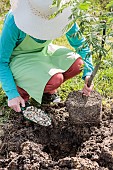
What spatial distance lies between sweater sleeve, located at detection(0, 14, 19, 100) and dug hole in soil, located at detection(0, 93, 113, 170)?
223 millimetres

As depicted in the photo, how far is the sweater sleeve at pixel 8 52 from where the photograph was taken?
8.58 feet

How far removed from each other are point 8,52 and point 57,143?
0.66 meters

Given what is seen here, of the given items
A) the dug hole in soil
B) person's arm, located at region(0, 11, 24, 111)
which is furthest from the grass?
person's arm, located at region(0, 11, 24, 111)

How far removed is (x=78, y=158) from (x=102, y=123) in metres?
0.45

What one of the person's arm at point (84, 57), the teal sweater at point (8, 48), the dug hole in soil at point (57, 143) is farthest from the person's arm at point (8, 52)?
the person's arm at point (84, 57)

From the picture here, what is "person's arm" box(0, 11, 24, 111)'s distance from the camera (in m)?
2.62

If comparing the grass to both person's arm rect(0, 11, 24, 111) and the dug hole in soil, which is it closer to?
the dug hole in soil

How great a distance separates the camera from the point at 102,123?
2.67 metres

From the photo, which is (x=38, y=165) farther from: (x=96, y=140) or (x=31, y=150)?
(x=96, y=140)

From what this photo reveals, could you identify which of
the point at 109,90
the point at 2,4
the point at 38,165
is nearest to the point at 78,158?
the point at 38,165

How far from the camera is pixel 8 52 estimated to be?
8.77 feet

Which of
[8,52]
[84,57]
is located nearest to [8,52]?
[8,52]

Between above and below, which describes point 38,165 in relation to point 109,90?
below

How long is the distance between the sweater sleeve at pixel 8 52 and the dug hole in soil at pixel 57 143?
0.73ft
